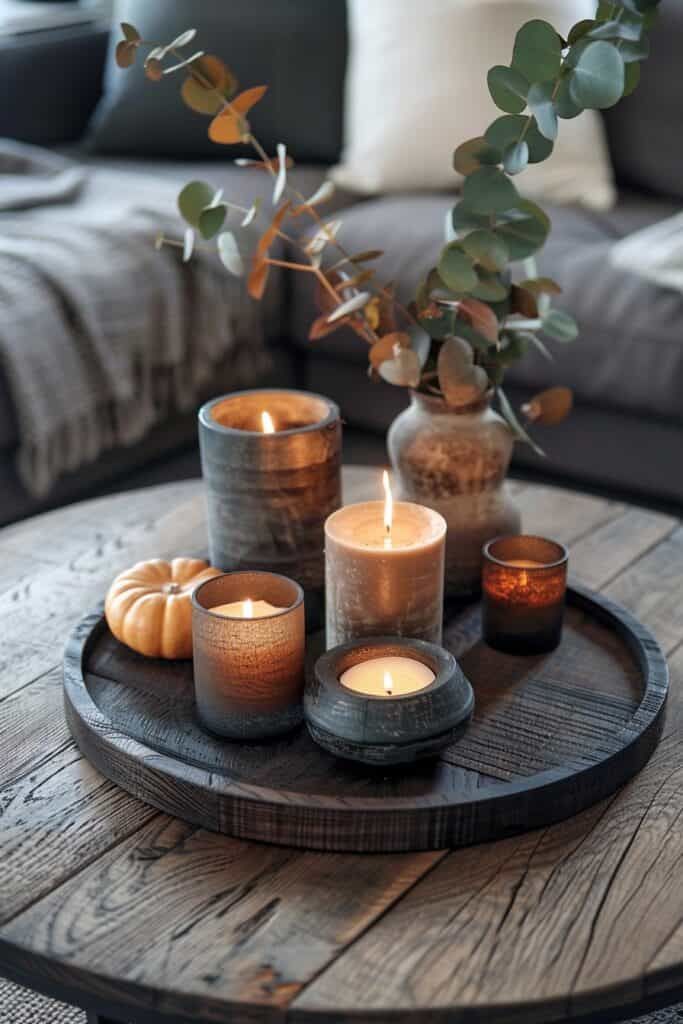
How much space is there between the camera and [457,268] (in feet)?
3.29

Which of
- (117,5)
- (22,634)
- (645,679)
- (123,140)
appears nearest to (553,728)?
(645,679)

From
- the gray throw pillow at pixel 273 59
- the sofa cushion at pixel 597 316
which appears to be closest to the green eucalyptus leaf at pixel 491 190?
the sofa cushion at pixel 597 316

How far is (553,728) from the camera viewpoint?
936 mm

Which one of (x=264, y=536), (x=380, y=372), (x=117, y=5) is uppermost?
(x=117, y=5)

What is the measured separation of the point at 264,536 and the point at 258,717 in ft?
0.60

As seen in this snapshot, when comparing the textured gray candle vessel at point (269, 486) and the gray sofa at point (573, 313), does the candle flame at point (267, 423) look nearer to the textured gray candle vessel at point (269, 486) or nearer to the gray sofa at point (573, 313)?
the textured gray candle vessel at point (269, 486)

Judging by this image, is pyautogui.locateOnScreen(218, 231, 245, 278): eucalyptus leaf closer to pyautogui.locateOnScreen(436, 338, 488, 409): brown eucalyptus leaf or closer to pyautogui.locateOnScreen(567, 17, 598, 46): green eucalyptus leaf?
pyautogui.locateOnScreen(436, 338, 488, 409): brown eucalyptus leaf

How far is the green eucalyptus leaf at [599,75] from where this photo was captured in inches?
35.4

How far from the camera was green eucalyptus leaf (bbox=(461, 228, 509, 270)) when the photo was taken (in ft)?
A: 3.26

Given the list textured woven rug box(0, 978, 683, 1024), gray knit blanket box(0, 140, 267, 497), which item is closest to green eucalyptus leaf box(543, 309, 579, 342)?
textured woven rug box(0, 978, 683, 1024)

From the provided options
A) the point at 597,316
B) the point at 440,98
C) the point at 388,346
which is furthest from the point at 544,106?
the point at 440,98

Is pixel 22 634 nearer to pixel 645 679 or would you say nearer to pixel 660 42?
pixel 645 679

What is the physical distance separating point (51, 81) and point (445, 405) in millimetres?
1966

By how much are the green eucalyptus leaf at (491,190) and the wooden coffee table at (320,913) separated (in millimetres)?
417
